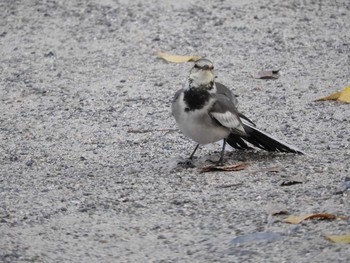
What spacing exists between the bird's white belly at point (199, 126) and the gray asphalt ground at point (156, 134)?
28cm

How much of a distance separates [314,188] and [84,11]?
17.1 ft

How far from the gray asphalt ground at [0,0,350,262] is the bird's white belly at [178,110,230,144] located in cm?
28

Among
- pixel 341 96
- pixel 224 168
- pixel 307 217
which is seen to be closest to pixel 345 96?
pixel 341 96

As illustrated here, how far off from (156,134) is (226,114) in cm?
116

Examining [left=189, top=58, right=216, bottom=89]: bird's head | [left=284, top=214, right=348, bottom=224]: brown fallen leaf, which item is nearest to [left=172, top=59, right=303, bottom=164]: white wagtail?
[left=189, top=58, right=216, bottom=89]: bird's head

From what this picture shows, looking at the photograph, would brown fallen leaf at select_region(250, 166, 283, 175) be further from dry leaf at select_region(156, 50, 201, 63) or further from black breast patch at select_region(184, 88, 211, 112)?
dry leaf at select_region(156, 50, 201, 63)

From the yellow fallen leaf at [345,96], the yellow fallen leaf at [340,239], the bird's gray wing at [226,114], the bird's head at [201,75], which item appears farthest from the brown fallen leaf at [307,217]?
the yellow fallen leaf at [345,96]

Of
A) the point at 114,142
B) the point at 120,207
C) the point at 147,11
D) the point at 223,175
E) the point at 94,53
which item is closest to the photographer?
the point at 120,207

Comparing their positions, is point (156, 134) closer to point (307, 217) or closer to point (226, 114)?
point (226, 114)

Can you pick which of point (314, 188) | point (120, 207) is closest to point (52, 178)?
point (120, 207)

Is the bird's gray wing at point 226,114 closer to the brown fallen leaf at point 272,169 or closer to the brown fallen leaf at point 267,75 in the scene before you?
the brown fallen leaf at point 272,169

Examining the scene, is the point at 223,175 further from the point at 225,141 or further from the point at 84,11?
the point at 84,11

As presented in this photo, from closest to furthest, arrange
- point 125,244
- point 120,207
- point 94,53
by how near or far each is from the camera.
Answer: point 125,244 → point 120,207 → point 94,53

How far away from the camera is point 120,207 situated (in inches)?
235
